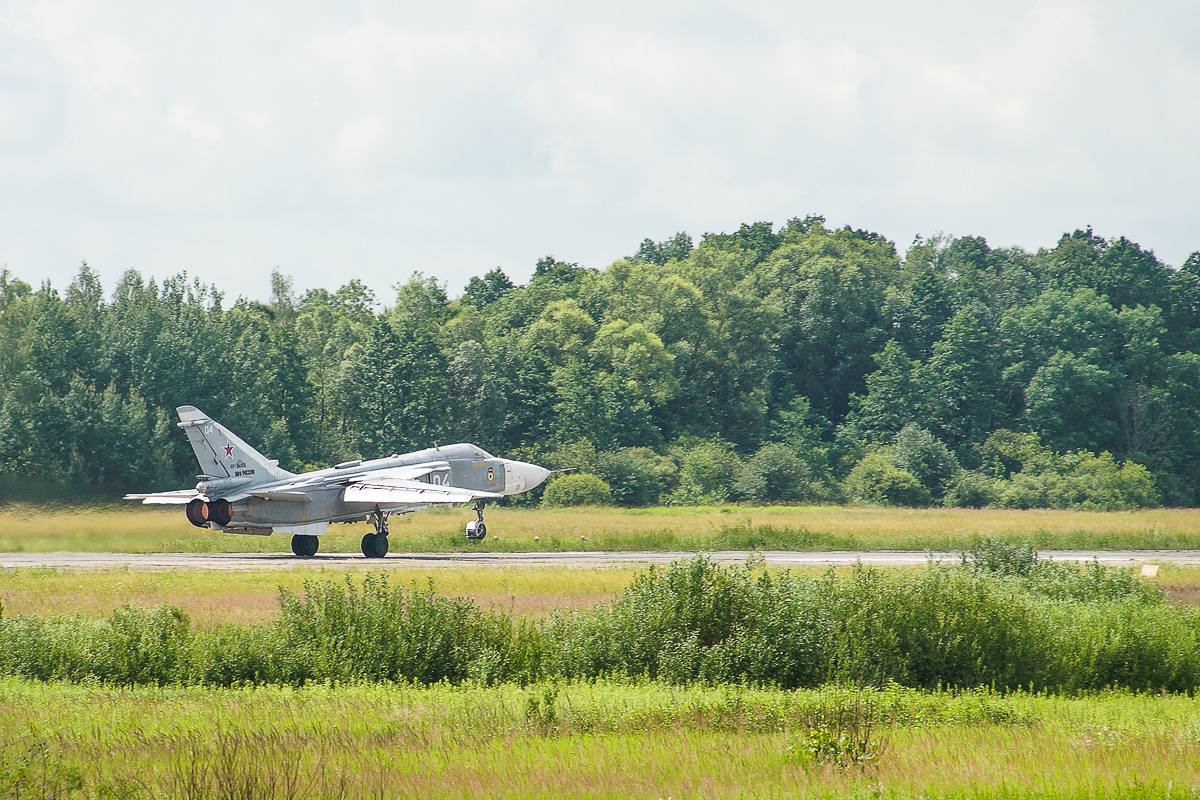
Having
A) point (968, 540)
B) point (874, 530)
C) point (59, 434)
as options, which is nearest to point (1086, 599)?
point (968, 540)

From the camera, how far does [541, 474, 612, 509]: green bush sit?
207ft

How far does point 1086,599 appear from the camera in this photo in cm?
2192

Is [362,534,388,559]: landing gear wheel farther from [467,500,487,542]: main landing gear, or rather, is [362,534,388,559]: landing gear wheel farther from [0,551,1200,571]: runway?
[467,500,487,542]: main landing gear

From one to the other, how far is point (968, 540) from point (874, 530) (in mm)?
5689

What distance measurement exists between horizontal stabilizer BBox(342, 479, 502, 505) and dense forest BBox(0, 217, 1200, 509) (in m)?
17.0

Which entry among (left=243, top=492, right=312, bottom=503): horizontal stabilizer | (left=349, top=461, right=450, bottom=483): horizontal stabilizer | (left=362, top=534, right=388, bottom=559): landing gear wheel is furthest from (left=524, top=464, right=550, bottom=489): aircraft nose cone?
(left=243, top=492, right=312, bottom=503): horizontal stabilizer

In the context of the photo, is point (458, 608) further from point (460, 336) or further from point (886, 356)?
point (886, 356)

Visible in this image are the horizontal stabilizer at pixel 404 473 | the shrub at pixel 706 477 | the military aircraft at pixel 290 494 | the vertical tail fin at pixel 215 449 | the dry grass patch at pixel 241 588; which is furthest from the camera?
the shrub at pixel 706 477

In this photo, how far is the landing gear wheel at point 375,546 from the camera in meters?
37.2

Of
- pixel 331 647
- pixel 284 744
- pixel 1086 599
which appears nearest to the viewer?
pixel 284 744

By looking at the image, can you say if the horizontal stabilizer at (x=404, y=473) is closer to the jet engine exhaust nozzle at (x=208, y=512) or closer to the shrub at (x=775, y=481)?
the jet engine exhaust nozzle at (x=208, y=512)

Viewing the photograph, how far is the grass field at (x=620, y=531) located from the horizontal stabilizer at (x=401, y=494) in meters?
3.58

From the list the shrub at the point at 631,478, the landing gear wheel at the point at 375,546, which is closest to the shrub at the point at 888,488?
the shrub at the point at 631,478

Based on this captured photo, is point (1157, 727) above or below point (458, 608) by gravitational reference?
below
